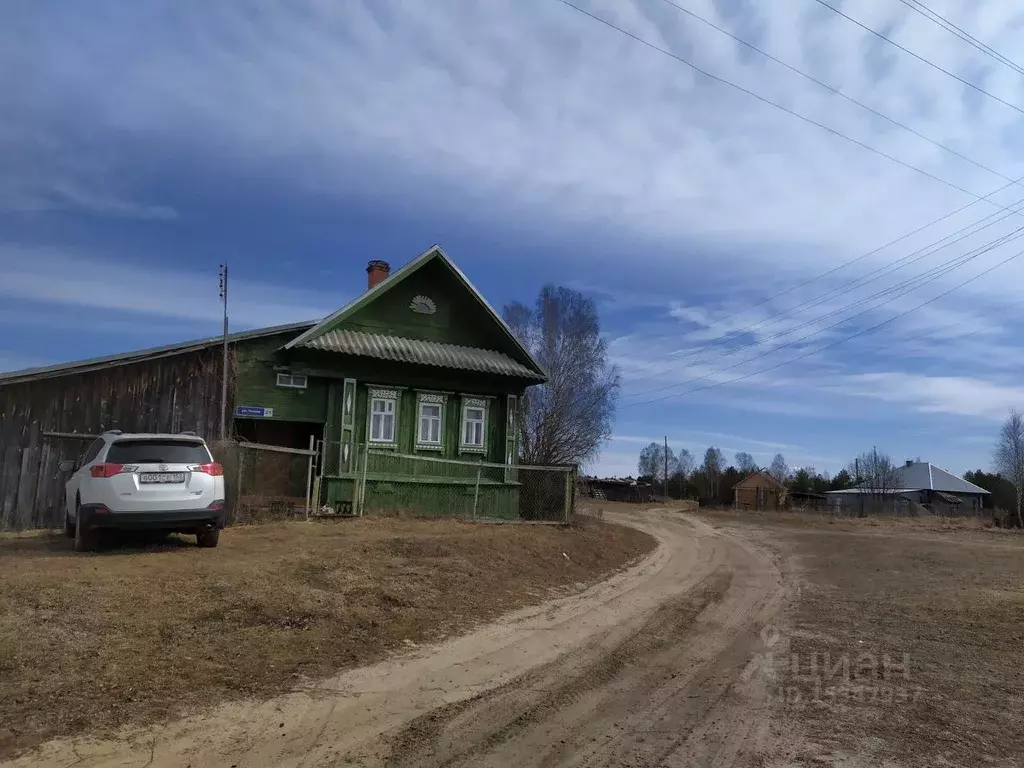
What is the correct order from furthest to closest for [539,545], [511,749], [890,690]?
[539,545]
[890,690]
[511,749]

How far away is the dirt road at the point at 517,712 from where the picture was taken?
4551mm

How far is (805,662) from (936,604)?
4837mm

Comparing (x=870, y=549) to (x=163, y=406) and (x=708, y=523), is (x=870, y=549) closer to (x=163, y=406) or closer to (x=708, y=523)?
(x=708, y=523)

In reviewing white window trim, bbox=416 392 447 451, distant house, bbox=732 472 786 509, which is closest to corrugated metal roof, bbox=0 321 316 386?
white window trim, bbox=416 392 447 451

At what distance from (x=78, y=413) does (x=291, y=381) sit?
4.62 m

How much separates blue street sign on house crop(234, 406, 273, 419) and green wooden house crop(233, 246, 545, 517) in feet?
0.08

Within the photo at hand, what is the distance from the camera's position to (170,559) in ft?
31.0

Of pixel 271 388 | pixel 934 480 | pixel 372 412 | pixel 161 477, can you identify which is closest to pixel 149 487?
pixel 161 477

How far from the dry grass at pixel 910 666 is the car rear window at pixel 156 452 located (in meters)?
7.98

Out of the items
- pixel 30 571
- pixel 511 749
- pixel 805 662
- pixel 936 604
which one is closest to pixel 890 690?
pixel 805 662

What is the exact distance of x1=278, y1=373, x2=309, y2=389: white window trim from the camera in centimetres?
1798

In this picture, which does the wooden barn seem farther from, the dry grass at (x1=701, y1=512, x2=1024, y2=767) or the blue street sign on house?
the dry grass at (x1=701, y1=512, x2=1024, y2=767)

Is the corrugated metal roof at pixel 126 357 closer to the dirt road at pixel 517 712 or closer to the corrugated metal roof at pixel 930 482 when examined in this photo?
the dirt road at pixel 517 712

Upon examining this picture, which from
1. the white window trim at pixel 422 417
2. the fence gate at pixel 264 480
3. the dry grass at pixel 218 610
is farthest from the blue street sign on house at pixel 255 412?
the dry grass at pixel 218 610
